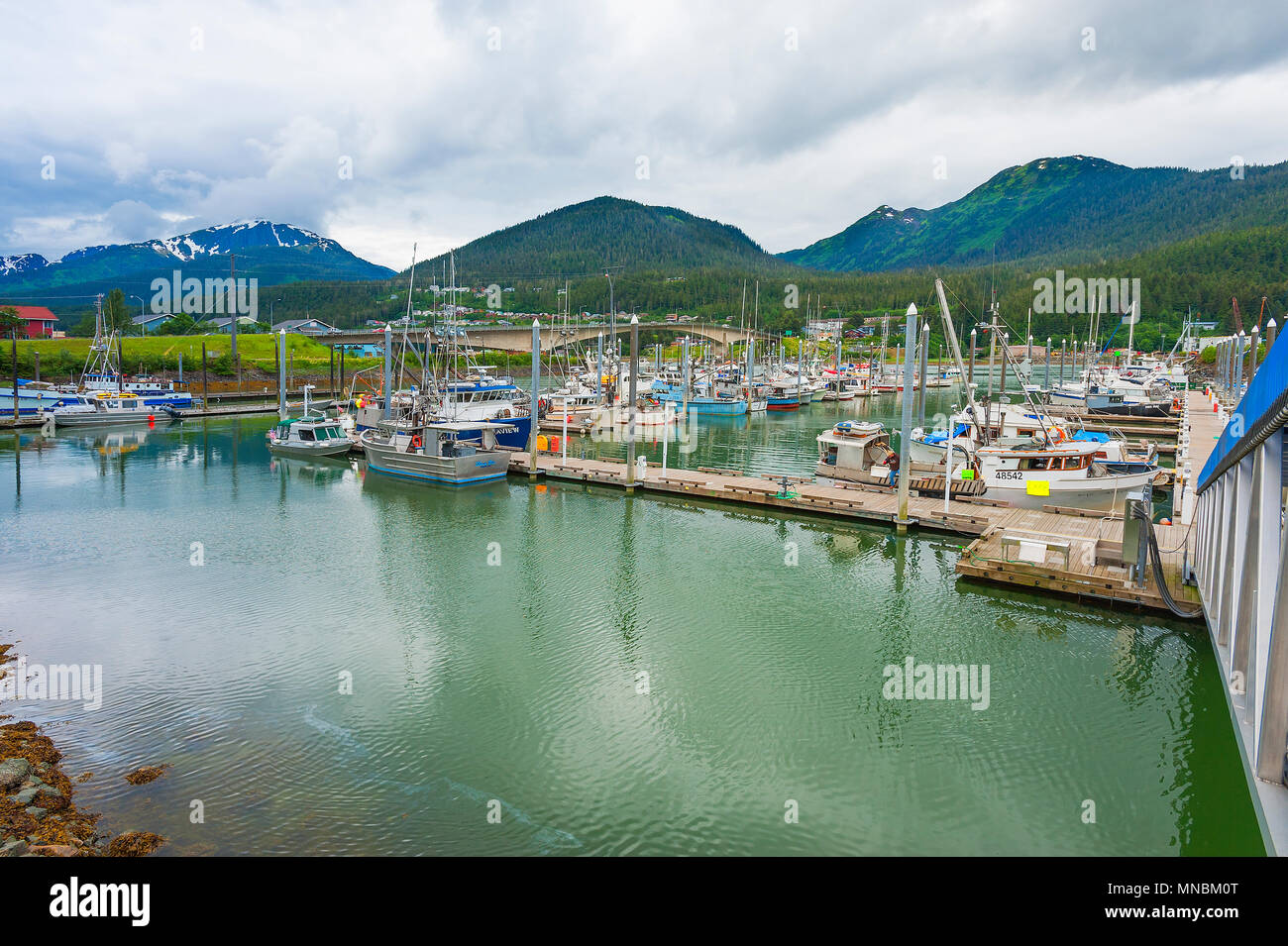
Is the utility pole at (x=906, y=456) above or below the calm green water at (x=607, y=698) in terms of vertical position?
above

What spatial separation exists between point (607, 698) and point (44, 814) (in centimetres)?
767

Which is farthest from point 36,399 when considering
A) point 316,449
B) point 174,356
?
point 316,449

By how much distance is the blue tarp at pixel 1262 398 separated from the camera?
6.09 metres

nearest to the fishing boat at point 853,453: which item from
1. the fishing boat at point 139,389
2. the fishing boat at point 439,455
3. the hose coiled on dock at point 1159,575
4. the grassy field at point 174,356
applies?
the hose coiled on dock at point 1159,575

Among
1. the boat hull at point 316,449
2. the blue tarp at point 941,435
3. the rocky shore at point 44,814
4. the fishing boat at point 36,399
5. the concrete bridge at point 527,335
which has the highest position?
the concrete bridge at point 527,335

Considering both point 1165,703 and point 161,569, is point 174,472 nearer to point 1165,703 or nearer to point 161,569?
point 161,569

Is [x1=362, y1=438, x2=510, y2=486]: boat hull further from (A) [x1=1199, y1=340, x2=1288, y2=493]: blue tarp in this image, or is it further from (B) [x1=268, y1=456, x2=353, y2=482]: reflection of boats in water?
(A) [x1=1199, y1=340, x2=1288, y2=493]: blue tarp

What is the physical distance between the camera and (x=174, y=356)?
3135 inches

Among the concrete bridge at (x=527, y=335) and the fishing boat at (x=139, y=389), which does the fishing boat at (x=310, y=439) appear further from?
the concrete bridge at (x=527, y=335)

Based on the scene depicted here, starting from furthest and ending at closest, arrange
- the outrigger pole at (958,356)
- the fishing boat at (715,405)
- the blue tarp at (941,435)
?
1. the fishing boat at (715,405)
2. the blue tarp at (941,435)
3. the outrigger pole at (958,356)

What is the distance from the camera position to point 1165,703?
12.8 meters

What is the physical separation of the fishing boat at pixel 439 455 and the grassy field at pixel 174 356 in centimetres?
5278
